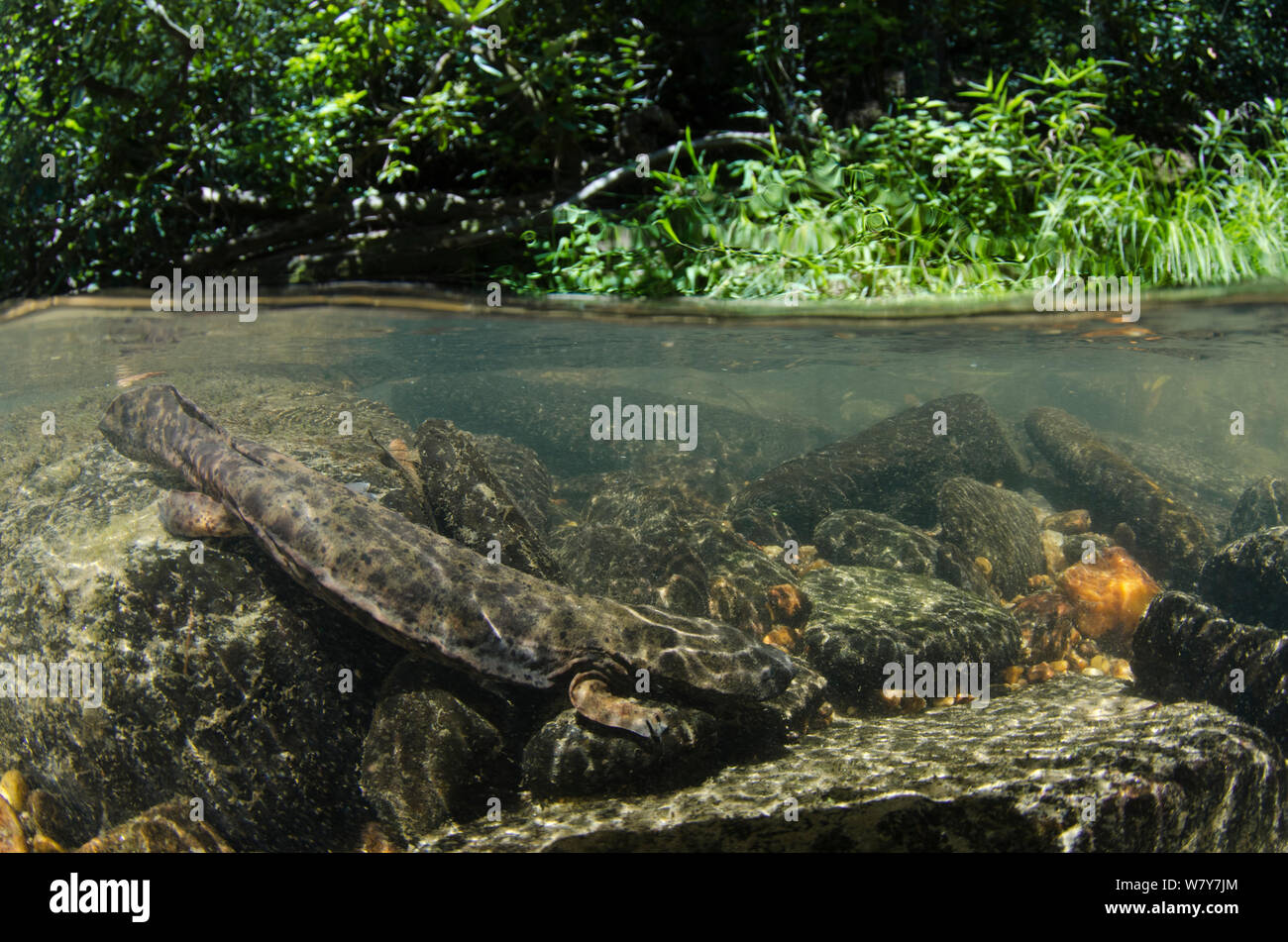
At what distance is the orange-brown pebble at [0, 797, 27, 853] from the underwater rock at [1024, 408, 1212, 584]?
555 inches

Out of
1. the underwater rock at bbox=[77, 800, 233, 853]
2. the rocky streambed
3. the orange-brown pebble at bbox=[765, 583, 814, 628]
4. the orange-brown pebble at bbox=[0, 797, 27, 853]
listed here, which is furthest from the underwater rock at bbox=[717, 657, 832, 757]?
the orange-brown pebble at bbox=[0, 797, 27, 853]

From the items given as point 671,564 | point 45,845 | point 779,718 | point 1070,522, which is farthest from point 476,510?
point 1070,522

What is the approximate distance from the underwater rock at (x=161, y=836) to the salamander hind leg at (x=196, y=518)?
216 cm

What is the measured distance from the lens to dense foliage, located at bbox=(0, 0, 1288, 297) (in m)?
5.21

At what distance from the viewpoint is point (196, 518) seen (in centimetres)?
568

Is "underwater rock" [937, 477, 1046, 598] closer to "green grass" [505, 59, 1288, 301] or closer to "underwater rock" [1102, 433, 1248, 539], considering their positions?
"green grass" [505, 59, 1288, 301]

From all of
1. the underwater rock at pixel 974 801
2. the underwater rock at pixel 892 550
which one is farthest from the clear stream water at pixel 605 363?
the underwater rock at pixel 892 550

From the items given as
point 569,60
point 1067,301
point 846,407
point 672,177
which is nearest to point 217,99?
point 569,60

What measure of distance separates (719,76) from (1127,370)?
53.8 feet

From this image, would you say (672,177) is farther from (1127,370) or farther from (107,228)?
(1127,370)

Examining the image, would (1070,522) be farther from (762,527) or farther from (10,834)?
(10,834)

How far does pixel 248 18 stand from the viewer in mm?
5262

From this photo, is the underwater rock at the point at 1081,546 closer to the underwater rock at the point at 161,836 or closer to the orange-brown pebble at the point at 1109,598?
the orange-brown pebble at the point at 1109,598

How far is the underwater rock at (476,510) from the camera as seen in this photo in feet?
21.9
